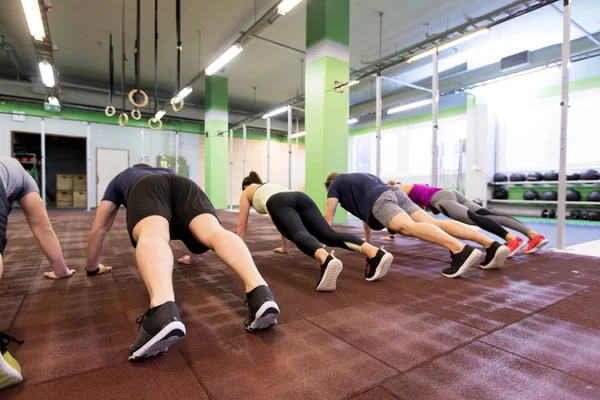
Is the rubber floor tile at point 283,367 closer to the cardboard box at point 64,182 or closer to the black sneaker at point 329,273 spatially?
the black sneaker at point 329,273

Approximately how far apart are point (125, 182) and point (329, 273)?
1142mm

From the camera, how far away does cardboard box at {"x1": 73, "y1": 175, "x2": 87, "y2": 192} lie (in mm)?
10484

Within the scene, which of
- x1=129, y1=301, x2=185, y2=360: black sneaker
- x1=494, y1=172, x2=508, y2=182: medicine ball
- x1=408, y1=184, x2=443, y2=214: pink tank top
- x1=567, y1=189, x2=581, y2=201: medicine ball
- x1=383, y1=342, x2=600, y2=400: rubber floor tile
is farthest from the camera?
x1=494, y1=172, x2=508, y2=182: medicine ball

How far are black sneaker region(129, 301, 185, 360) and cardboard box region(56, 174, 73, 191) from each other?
38.2 feet

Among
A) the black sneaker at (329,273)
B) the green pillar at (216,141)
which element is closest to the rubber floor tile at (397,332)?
the black sneaker at (329,273)

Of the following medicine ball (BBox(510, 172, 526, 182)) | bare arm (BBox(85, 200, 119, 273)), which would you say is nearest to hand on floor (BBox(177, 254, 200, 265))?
bare arm (BBox(85, 200, 119, 273))

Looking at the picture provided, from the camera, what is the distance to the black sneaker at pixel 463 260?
2011 mm

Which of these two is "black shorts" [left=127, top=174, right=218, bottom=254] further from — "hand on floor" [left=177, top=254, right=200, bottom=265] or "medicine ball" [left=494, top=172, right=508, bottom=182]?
"medicine ball" [left=494, top=172, right=508, bottom=182]

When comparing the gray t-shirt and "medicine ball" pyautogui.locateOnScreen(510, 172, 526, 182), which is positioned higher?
"medicine ball" pyautogui.locateOnScreen(510, 172, 526, 182)

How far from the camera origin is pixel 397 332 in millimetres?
1265

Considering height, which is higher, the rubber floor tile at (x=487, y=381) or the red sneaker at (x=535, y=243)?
the red sneaker at (x=535, y=243)

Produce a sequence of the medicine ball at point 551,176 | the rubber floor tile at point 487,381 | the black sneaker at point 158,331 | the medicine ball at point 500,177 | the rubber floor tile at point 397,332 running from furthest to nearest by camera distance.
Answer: the medicine ball at point 500,177 → the medicine ball at point 551,176 → the rubber floor tile at point 397,332 → the black sneaker at point 158,331 → the rubber floor tile at point 487,381

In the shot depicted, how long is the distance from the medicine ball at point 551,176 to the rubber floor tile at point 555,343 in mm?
7455

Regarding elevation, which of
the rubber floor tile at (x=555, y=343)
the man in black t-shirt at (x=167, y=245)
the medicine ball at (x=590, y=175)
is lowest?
the rubber floor tile at (x=555, y=343)
